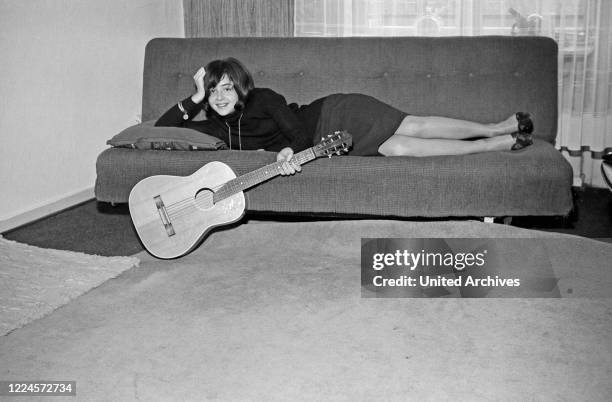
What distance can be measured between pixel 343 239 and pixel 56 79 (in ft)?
4.62

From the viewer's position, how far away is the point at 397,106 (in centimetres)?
272

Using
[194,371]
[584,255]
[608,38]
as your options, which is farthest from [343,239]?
[608,38]

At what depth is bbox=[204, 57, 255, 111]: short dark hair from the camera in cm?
243

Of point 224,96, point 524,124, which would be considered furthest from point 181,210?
point 524,124

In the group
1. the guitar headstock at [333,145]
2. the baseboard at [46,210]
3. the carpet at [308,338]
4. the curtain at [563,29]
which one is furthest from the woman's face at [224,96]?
the curtain at [563,29]

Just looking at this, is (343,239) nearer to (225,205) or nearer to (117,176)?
(225,205)

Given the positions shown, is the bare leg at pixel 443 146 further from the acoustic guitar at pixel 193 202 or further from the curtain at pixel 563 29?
the curtain at pixel 563 29

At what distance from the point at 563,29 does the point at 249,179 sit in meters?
1.92

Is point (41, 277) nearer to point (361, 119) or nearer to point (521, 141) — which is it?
point (361, 119)

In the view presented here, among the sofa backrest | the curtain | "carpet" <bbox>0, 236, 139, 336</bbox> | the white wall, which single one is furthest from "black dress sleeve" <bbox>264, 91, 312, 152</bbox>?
the curtain

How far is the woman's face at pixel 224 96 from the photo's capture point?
2428mm

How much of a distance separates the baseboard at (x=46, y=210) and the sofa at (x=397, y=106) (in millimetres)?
465

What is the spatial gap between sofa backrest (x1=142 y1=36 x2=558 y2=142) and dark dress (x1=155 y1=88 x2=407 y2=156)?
0.23 metres

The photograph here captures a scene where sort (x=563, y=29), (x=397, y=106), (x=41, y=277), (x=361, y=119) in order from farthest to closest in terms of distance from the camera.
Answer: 1. (x=563, y=29)
2. (x=397, y=106)
3. (x=361, y=119)
4. (x=41, y=277)
